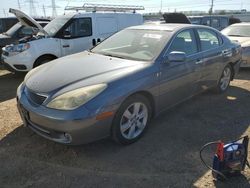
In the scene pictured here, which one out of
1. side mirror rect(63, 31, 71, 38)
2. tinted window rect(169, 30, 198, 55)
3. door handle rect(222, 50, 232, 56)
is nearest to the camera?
tinted window rect(169, 30, 198, 55)

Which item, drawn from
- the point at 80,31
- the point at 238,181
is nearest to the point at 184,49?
the point at 238,181

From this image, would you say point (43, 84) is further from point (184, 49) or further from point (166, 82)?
point (184, 49)

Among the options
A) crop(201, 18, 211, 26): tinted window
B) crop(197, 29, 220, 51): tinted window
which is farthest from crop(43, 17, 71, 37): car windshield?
crop(201, 18, 211, 26): tinted window

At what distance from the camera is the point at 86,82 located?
3.46m

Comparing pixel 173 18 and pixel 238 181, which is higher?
pixel 173 18

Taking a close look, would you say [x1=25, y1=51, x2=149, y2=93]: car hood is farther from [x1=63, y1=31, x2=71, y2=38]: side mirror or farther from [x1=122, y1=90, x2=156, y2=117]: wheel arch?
[x1=63, y1=31, x2=71, y2=38]: side mirror

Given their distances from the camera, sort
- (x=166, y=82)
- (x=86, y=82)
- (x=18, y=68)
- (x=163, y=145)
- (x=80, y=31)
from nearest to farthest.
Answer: (x=86, y=82) → (x=163, y=145) → (x=166, y=82) → (x=18, y=68) → (x=80, y=31)

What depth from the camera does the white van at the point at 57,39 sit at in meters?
7.26

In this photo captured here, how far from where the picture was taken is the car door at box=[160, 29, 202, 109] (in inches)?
163

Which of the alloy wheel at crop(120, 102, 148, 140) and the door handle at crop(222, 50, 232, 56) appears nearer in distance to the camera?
the alloy wheel at crop(120, 102, 148, 140)

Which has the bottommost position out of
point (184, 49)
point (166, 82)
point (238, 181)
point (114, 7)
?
point (238, 181)

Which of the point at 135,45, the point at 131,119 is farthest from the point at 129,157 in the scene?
the point at 135,45

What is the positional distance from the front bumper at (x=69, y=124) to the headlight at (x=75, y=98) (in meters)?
0.06

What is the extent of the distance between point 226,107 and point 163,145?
203 cm
